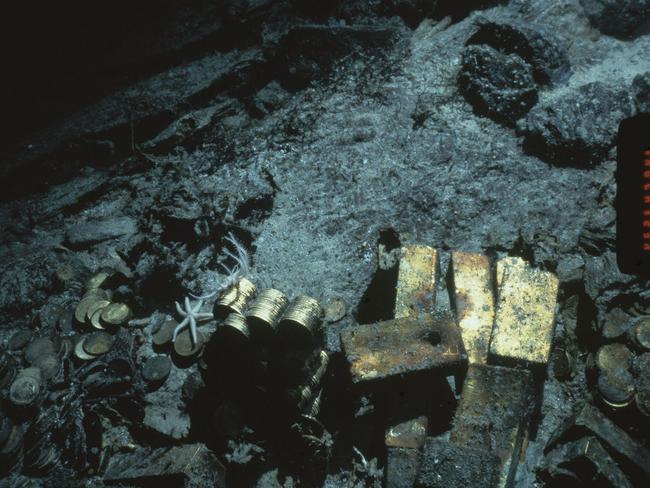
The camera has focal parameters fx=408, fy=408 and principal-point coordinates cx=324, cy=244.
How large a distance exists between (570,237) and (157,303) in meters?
3.80

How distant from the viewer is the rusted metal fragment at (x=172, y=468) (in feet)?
8.38

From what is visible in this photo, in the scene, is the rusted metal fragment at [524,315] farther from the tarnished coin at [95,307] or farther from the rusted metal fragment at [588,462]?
the tarnished coin at [95,307]

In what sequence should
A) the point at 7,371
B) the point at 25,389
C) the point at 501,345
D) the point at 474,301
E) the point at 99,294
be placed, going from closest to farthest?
the point at 501,345 < the point at 474,301 < the point at 25,389 < the point at 7,371 < the point at 99,294

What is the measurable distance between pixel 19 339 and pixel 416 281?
3550 millimetres

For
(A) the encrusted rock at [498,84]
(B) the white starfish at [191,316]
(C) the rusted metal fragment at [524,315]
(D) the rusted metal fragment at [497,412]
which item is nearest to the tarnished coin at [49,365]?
(B) the white starfish at [191,316]

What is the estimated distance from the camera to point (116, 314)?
362 cm

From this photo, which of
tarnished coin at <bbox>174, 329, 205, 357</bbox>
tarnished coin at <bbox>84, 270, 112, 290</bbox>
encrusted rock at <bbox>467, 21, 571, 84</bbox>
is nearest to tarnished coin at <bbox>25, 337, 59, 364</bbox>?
tarnished coin at <bbox>84, 270, 112, 290</bbox>

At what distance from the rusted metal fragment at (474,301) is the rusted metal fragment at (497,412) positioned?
0.65ft

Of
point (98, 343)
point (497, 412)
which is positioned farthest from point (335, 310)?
point (98, 343)

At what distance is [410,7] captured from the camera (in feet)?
17.9

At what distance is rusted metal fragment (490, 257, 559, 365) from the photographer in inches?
105

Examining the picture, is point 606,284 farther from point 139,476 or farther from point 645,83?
point 139,476

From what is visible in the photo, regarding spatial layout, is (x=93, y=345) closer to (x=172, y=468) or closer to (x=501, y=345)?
(x=172, y=468)

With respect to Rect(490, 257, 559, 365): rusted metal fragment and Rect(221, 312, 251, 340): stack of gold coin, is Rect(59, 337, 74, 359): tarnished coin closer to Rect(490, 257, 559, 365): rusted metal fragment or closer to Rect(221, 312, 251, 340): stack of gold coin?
Rect(221, 312, 251, 340): stack of gold coin
